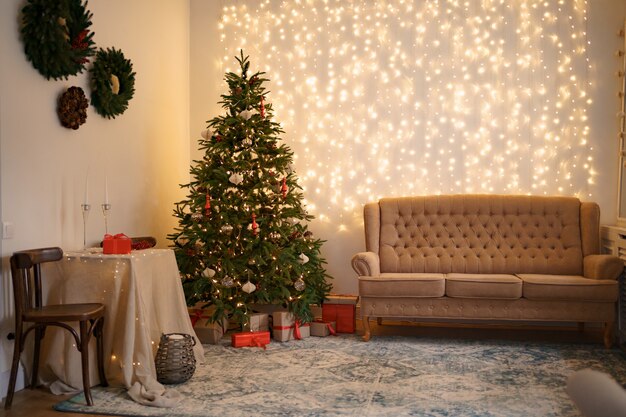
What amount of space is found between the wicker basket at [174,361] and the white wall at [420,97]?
8.01 feet

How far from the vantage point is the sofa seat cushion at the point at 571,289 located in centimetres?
485

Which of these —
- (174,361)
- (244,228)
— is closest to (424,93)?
(244,228)

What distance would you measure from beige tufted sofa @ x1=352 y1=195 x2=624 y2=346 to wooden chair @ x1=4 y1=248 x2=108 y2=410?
230 centimetres

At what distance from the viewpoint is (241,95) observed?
5348mm

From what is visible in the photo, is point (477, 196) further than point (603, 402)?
Yes

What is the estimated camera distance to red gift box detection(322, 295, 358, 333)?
17.9 feet

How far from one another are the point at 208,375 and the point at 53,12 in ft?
8.15

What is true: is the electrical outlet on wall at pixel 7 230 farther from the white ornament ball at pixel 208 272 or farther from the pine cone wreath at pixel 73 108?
the white ornament ball at pixel 208 272

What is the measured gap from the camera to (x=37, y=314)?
345cm

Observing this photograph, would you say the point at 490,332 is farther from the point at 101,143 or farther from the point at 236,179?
the point at 101,143

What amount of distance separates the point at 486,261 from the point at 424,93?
1.68 m

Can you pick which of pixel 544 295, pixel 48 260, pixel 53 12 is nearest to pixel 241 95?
pixel 53 12

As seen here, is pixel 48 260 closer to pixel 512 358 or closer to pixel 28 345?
pixel 28 345

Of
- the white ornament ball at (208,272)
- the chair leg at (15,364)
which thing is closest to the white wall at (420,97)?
the white ornament ball at (208,272)
